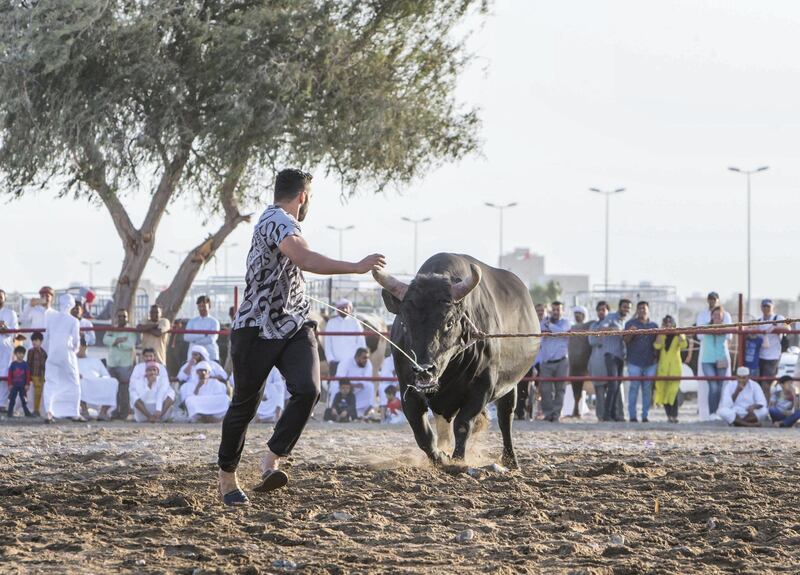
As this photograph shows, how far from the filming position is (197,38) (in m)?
21.8

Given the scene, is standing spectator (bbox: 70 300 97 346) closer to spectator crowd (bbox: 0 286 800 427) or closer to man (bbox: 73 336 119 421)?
spectator crowd (bbox: 0 286 800 427)

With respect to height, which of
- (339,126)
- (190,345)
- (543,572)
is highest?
(339,126)

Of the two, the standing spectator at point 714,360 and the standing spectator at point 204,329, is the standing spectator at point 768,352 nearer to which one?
the standing spectator at point 714,360

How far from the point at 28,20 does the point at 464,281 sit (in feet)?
48.8

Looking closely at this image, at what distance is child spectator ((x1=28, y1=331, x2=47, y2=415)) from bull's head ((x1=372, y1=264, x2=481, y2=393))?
344 inches

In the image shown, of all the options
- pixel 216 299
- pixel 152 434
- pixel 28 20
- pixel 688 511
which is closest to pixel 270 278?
pixel 688 511

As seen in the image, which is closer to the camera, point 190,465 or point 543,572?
point 543,572

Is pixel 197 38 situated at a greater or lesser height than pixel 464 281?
greater

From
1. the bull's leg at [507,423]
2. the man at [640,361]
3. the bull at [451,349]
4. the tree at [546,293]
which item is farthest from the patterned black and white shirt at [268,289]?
the tree at [546,293]

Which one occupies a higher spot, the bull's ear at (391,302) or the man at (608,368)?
the bull's ear at (391,302)

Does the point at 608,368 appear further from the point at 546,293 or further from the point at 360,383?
the point at 546,293

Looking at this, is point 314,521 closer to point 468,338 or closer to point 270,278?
point 270,278

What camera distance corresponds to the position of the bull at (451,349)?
7992 mm

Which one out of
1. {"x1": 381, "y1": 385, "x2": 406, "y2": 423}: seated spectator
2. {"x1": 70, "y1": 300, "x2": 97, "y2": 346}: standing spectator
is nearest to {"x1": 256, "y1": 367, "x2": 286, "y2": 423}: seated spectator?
{"x1": 381, "y1": 385, "x2": 406, "y2": 423}: seated spectator
